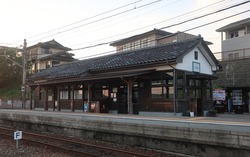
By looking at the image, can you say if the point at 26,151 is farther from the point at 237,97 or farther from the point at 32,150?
the point at 237,97

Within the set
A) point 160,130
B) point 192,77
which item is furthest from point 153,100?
point 160,130

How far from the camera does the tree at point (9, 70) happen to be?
49281mm

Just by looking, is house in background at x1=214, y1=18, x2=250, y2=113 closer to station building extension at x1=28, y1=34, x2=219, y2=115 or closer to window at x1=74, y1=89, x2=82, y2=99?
station building extension at x1=28, y1=34, x2=219, y2=115

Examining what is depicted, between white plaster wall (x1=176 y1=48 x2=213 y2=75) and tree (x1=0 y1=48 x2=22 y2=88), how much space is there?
122ft

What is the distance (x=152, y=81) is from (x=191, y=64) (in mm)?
3037

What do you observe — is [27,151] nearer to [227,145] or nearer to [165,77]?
[227,145]

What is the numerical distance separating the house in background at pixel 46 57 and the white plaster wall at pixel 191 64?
34.3 metres

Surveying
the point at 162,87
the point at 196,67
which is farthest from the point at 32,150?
the point at 196,67

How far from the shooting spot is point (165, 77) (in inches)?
726

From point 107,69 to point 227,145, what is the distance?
1401cm

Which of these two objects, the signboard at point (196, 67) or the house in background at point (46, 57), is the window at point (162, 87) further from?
the house in background at point (46, 57)

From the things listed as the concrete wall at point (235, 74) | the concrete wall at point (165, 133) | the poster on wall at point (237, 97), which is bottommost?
Result: the concrete wall at point (165, 133)

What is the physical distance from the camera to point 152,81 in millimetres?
19266

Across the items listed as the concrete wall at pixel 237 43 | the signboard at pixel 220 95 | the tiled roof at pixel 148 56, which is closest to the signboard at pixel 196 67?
the tiled roof at pixel 148 56
